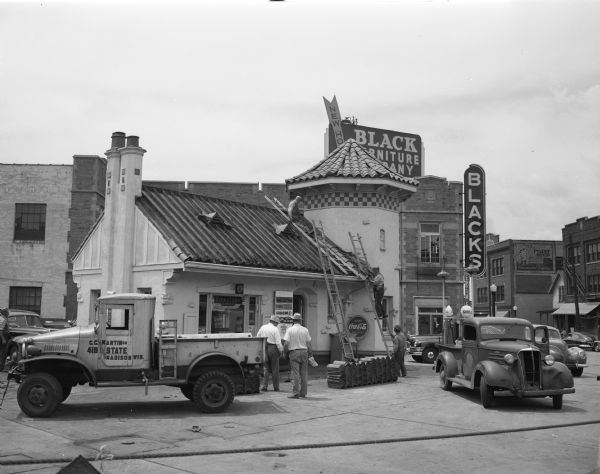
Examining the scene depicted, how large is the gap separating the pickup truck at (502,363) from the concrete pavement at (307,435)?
16.5 inches

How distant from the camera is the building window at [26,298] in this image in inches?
1246

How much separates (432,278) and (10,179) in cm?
2694

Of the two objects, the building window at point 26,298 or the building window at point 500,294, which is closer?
the building window at point 26,298

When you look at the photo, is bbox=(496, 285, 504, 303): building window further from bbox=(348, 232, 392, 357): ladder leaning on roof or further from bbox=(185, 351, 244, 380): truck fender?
bbox=(185, 351, 244, 380): truck fender

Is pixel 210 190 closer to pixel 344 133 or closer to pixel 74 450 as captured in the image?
pixel 344 133

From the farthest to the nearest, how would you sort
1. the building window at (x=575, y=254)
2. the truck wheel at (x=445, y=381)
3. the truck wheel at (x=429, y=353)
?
1. the building window at (x=575, y=254)
2. the truck wheel at (x=429, y=353)
3. the truck wheel at (x=445, y=381)

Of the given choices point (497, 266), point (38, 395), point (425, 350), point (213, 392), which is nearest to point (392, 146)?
point (425, 350)

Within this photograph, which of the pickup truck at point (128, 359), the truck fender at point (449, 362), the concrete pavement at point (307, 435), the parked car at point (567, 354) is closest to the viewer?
the concrete pavement at point (307, 435)

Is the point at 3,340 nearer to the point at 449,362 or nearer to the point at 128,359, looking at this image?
the point at 128,359

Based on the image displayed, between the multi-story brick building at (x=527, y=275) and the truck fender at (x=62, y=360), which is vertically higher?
the multi-story brick building at (x=527, y=275)

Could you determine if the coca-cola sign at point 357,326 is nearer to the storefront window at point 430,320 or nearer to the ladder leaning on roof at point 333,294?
the ladder leaning on roof at point 333,294

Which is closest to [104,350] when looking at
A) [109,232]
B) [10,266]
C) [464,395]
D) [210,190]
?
[109,232]

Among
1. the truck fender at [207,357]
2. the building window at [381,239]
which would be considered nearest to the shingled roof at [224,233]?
the building window at [381,239]

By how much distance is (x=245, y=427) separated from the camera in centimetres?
1038
